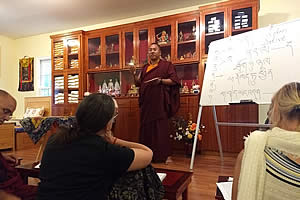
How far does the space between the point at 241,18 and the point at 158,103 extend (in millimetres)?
1816

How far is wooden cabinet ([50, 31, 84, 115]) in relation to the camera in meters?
4.80

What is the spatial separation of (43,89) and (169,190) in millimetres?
5522

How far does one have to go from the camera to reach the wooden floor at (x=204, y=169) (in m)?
2.02

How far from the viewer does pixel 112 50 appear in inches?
181

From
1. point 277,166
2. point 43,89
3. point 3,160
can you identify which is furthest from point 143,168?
point 43,89

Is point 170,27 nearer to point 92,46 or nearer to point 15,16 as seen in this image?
point 92,46

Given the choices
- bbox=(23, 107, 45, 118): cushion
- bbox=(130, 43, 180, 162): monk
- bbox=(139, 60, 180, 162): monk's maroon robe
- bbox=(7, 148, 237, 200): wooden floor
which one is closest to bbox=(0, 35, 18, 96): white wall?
bbox=(23, 107, 45, 118): cushion

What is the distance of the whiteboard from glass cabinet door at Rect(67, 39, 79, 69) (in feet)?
10.2

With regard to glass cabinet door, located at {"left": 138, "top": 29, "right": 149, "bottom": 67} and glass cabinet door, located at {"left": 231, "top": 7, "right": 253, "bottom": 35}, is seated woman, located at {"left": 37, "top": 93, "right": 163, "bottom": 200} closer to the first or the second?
glass cabinet door, located at {"left": 231, "top": 7, "right": 253, "bottom": 35}

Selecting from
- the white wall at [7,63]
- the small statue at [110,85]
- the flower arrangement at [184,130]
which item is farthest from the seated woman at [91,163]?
the white wall at [7,63]

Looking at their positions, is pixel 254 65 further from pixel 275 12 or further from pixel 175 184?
pixel 275 12

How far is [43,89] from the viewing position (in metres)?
5.90

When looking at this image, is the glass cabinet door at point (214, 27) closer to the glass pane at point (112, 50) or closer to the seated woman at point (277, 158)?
the glass pane at point (112, 50)

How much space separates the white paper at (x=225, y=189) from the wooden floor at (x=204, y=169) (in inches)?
34.0
